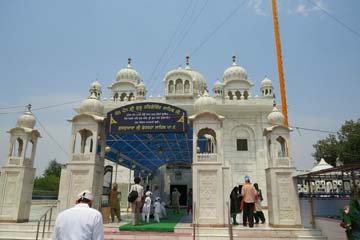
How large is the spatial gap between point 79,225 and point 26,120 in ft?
32.5

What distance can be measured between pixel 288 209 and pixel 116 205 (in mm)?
6142

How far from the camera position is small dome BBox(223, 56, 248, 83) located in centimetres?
2739

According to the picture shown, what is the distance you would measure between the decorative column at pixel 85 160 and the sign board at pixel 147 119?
0.63 metres

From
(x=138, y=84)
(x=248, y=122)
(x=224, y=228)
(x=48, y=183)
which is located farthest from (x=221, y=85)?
(x=48, y=183)

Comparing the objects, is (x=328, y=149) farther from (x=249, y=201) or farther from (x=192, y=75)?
(x=249, y=201)

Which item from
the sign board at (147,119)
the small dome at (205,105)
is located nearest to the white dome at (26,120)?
the sign board at (147,119)

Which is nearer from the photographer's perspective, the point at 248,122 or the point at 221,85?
the point at 248,122

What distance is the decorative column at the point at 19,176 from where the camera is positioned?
32.4 ft

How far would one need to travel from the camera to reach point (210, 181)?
910 centimetres

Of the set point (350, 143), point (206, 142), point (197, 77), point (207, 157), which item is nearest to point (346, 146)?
point (350, 143)

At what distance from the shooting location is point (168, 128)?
9922 mm

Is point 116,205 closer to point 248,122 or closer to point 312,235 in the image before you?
point 312,235

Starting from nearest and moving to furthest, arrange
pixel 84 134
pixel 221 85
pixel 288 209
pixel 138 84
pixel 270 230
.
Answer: pixel 270 230 → pixel 288 209 → pixel 84 134 → pixel 221 85 → pixel 138 84

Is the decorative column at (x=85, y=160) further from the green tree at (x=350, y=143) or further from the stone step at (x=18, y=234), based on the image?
the green tree at (x=350, y=143)
